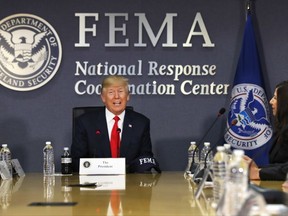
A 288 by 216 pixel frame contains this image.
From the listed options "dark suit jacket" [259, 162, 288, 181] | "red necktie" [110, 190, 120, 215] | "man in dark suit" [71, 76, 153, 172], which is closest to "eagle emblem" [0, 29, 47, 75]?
"man in dark suit" [71, 76, 153, 172]

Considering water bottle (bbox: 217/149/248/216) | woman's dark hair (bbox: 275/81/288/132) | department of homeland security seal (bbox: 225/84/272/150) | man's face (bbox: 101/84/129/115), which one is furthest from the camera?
department of homeland security seal (bbox: 225/84/272/150)

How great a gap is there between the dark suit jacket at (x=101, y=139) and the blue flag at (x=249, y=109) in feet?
3.90

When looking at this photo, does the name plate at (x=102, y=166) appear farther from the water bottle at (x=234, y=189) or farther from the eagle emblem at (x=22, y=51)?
the water bottle at (x=234, y=189)

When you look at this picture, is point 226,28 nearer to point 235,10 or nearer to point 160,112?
point 235,10

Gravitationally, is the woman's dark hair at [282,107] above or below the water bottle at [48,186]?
above

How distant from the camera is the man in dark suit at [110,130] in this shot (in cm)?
481

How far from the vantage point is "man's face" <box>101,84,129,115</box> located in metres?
4.93

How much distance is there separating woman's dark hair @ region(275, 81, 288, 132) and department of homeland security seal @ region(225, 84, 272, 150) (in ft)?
4.35

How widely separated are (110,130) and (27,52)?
5.50 ft

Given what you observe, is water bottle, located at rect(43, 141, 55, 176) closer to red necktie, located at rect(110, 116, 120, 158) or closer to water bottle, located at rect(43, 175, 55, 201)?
water bottle, located at rect(43, 175, 55, 201)

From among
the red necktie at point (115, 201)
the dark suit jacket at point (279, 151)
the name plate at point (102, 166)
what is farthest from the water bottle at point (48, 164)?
the dark suit jacket at point (279, 151)

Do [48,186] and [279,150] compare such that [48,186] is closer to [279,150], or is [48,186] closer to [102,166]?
[102,166]

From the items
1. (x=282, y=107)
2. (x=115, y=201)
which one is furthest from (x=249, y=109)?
(x=115, y=201)

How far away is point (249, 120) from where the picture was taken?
5762 millimetres
